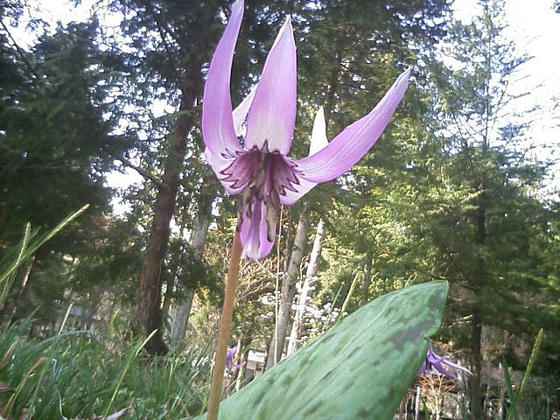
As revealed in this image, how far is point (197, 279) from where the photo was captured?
21.6ft

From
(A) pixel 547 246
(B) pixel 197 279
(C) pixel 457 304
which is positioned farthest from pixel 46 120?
(A) pixel 547 246

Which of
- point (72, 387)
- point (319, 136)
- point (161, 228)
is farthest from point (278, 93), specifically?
point (161, 228)

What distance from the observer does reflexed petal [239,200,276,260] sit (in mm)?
569

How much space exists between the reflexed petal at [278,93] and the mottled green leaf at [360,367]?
21 cm

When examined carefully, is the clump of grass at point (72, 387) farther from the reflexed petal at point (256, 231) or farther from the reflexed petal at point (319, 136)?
the reflexed petal at point (319, 136)

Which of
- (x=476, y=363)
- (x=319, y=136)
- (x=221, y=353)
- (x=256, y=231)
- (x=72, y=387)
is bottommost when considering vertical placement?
(x=72, y=387)

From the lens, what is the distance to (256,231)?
0.58 metres

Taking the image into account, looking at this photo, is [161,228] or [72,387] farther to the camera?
[161,228]

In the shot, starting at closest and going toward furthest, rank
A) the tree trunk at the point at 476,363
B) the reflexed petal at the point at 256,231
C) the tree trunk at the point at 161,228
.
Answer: the reflexed petal at the point at 256,231
the tree trunk at the point at 161,228
the tree trunk at the point at 476,363

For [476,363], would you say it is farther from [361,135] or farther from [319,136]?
[361,135]

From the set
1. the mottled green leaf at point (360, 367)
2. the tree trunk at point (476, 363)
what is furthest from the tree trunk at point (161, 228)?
the tree trunk at point (476, 363)

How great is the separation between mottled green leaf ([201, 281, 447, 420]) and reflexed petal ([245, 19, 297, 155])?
21 cm

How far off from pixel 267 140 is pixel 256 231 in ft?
0.40

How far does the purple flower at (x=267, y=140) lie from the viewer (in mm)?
455
